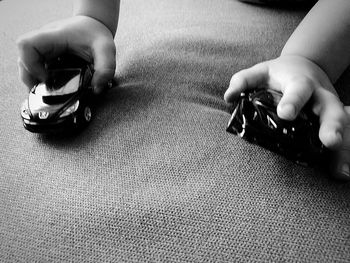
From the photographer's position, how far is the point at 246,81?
0.41 meters

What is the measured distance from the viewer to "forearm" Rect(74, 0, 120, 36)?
540 millimetres

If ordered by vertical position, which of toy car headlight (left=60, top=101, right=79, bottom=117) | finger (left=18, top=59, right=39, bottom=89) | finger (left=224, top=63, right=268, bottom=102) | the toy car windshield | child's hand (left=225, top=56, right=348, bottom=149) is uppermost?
child's hand (left=225, top=56, right=348, bottom=149)

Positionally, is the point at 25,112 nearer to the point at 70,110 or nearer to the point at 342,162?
the point at 70,110

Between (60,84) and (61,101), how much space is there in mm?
31

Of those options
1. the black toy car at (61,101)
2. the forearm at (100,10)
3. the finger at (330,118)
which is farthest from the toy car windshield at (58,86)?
the finger at (330,118)

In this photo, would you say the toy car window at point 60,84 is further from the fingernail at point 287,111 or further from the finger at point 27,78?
the fingernail at point 287,111

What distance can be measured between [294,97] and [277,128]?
1.4 inches

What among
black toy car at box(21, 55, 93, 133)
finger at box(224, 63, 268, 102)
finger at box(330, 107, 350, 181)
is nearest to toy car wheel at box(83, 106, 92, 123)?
black toy car at box(21, 55, 93, 133)

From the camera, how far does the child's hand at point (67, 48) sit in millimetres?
457

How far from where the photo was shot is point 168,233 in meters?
0.32

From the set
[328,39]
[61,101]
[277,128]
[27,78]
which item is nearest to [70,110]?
[61,101]

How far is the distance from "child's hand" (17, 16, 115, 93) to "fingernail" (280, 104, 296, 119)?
0.22m

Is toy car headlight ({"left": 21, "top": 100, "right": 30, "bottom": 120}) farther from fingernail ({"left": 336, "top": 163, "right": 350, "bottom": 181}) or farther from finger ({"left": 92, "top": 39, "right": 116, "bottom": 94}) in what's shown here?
fingernail ({"left": 336, "top": 163, "right": 350, "bottom": 181})

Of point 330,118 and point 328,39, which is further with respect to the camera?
point 328,39
